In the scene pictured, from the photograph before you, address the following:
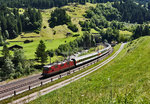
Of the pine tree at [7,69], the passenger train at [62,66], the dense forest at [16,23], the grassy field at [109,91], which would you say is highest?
the dense forest at [16,23]

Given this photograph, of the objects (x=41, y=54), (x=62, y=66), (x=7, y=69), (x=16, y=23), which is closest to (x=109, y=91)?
(x=62, y=66)

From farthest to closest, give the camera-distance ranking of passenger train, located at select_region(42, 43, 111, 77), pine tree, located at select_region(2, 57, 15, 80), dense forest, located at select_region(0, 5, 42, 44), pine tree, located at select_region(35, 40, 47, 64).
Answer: dense forest, located at select_region(0, 5, 42, 44) < pine tree, located at select_region(35, 40, 47, 64) < pine tree, located at select_region(2, 57, 15, 80) < passenger train, located at select_region(42, 43, 111, 77)

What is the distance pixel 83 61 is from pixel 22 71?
29.2 m

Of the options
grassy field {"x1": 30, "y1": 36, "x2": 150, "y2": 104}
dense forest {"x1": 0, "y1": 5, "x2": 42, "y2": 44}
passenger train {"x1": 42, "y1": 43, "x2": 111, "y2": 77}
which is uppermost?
dense forest {"x1": 0, "y1": 5, "x2": 42, "y2": 44}

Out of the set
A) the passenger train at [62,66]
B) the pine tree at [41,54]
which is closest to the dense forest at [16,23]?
the pine tree at [41,54]

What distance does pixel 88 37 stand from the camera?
139125mm

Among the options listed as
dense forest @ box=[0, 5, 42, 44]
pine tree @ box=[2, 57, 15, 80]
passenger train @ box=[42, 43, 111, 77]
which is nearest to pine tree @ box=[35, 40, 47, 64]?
pine tree @ box=[2, 57, 15, 80]

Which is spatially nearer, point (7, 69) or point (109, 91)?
point (109, 91)

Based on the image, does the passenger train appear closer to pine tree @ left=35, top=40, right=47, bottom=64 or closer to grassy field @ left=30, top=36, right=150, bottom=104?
grassy field @ left=30, top=36, right=150, bottom=104

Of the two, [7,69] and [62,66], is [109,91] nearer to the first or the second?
[62,66]

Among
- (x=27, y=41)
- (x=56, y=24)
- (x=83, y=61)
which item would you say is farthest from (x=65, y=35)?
(x=83, y=61)

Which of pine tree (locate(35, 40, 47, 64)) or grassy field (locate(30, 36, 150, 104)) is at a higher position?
grassy field (locate(30, 36, 150, 104))

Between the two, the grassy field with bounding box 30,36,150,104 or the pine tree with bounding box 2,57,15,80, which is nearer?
the grassy field with bounding box 30,36,150,104

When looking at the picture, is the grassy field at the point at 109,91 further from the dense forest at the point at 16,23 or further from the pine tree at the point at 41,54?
the dense forest at the point at 16,23
